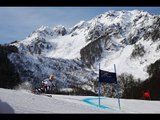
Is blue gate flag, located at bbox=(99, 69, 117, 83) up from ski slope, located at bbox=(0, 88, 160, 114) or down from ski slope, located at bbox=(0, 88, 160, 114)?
up

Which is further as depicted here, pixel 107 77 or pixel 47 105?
pixel 107 77

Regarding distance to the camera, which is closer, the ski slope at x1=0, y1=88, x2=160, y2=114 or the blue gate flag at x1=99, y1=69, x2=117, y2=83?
the ski slope at x1=0, y1=88, x2=160, y2=114

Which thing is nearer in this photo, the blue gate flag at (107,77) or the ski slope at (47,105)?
the ski slope at (47,105)

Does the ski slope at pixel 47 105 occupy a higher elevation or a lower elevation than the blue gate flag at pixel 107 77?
lower

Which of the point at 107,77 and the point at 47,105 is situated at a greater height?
the point at 107,77
